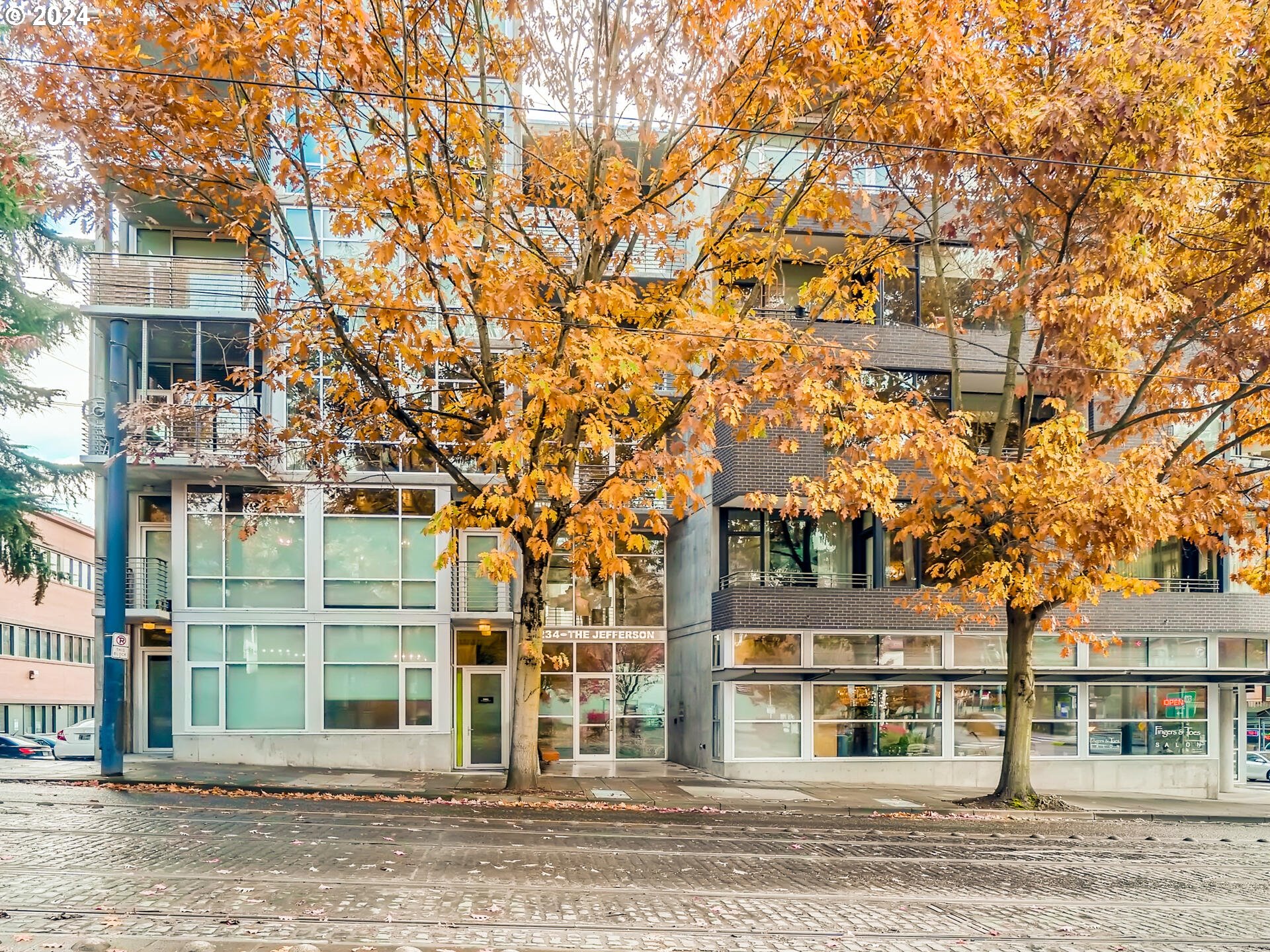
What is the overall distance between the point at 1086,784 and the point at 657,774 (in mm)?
9211

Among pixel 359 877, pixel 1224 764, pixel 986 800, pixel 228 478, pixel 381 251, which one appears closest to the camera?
pixel 359 877

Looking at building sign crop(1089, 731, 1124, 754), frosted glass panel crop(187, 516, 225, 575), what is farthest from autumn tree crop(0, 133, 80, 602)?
building sign crop(1089, 731, 1124, 754)

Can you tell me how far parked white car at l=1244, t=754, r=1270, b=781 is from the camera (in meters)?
33.8

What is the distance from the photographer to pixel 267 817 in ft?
43.2

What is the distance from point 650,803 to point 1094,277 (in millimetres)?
10090

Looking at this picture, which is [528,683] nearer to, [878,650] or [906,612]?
[878,650]

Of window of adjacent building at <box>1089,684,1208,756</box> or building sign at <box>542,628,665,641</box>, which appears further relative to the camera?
building sign at <box>542,628,665,641</box>

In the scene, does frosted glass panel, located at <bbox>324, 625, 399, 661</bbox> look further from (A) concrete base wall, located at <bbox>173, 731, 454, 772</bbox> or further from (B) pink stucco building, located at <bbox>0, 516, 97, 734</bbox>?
(B) pink stucco building, located at <bbox>0, 516, 97, 734</bbox>

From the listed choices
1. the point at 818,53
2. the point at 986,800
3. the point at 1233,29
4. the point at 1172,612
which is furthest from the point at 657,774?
the point at 1233,29

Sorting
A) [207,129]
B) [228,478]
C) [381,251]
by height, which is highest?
[207,129]

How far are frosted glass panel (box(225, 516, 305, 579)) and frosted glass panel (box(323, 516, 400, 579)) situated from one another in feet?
1.82

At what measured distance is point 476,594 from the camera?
74.4 ft

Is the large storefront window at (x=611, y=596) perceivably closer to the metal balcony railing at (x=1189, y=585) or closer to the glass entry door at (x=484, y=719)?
the glass entry door at (x=484, y=719)

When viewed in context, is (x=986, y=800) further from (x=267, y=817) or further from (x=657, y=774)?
(x=267, y=817)
